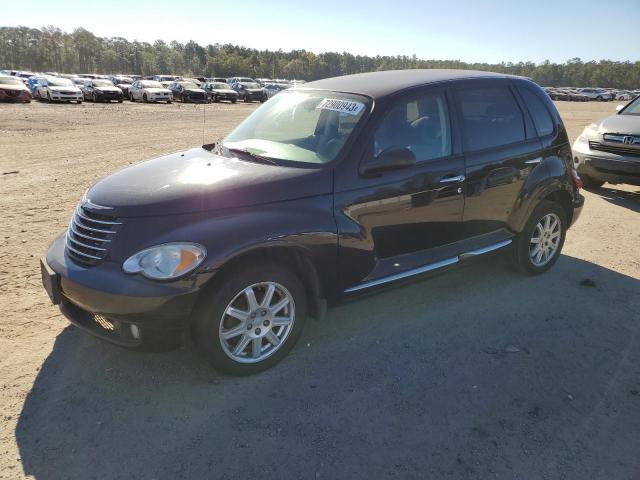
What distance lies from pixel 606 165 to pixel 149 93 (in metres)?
32.2

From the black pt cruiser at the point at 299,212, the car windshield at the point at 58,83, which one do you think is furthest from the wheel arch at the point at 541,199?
the car windshield at the point at 58,83

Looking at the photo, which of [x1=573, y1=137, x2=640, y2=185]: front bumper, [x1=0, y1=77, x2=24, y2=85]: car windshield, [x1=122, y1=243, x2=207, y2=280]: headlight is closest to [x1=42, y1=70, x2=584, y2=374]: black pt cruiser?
[x1=122, y1=243, x2=207, y2=280]: headlight

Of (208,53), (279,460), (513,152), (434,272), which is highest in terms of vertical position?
(208,53)

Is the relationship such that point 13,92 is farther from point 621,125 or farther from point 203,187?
point 203,187

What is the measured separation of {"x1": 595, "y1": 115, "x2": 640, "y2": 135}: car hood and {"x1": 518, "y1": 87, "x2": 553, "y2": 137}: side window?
3877mm

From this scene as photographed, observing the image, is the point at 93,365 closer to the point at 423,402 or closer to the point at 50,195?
the point at 423,402

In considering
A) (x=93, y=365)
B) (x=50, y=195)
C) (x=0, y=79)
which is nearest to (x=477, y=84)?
(x=93, y=365)

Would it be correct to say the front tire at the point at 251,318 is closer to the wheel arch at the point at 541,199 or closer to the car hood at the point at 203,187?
the car hood at the point at 203,187

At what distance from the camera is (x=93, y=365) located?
11.0 feet

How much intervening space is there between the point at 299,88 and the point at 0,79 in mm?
29484

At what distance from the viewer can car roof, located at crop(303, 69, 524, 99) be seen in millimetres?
3827

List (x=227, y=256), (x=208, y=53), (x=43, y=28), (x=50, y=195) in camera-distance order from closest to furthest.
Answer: (x=227, y=256), (x=50, y=195), (x=43, y=28), (x=208, y=53)

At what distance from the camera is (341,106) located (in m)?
3.80

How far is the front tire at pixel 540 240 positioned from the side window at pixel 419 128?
1444mm
